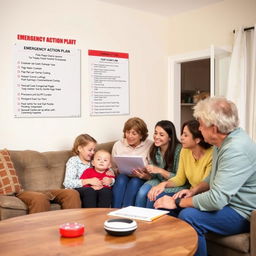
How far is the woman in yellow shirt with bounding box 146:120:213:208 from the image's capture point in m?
2.85

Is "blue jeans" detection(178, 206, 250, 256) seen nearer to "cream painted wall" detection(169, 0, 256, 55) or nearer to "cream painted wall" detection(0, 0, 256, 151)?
"cream painted wall" detection(0, 0, 256, 151)

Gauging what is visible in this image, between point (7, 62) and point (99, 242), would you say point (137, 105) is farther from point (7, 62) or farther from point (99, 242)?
point (99, 242)

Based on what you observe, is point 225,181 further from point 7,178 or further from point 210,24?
point 210,24

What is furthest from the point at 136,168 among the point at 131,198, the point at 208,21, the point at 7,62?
the point at 208,21

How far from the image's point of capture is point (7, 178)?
3.04m

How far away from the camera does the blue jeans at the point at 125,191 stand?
3320mm

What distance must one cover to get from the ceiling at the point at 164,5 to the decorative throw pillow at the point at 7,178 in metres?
2.13

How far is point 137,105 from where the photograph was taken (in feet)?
15.0

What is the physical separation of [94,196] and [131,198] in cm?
33

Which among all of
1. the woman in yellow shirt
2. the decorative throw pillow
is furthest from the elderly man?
the decorative throw pillow

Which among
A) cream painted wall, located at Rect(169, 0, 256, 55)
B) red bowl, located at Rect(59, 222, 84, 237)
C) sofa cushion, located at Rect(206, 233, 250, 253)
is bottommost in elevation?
sofa cushion, located at Rect(206, 233, 250, 253)

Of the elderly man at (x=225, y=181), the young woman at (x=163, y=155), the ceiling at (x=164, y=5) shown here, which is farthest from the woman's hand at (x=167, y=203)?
the ceiling at (x=164, y=5)

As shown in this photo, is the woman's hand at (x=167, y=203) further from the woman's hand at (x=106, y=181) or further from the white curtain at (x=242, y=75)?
the white curtain at (x=242, y=75)

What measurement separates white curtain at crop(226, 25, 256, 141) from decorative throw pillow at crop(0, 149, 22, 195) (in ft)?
7.34
